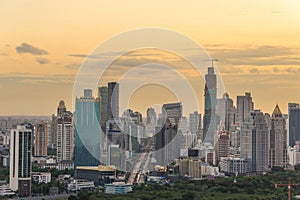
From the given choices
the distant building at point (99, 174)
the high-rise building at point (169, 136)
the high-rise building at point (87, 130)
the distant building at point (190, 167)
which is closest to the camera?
the high-rise building at point (169, 136)

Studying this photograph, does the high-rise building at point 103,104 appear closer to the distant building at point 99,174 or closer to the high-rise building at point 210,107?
the distant building at point 99,174

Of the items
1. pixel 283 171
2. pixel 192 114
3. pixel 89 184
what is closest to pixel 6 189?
pixel 89 184

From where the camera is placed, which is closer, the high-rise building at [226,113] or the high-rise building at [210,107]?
the high-rise building at [210,107]

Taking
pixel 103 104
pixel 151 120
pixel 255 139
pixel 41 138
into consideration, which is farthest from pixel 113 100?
pixel 41 138

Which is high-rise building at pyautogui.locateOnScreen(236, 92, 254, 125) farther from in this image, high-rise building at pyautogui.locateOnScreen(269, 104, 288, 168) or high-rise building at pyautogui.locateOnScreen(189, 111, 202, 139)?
high-rise building at pyautogui.locateOnScreen(189, 111, 202, 139)

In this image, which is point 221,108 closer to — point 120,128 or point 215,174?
point 215,174

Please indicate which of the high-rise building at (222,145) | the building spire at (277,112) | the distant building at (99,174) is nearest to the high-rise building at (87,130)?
the distant building at (99,174)

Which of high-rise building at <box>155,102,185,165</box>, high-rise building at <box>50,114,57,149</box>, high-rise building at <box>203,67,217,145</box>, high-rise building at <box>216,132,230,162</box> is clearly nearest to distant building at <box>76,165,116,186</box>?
high-rise building at <box>155,102,185,165</box>

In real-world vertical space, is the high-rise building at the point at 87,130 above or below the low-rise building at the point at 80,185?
above
